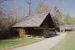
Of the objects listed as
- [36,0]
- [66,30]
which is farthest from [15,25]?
[66,30]

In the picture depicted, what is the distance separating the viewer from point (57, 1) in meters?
12.8

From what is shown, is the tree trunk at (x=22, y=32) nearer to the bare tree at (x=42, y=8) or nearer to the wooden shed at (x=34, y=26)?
the wooden shed at (x=34, y=26)

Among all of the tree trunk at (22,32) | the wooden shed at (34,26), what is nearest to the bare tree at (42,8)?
the wooden shed at (34,26)

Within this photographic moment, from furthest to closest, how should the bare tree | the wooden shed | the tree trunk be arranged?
the bare tree, the wooden shed, the tree trunk

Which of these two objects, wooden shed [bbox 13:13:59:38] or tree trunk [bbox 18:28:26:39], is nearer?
tree trunk [bbox 18:28:26:39]

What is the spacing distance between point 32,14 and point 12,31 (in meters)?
2.11

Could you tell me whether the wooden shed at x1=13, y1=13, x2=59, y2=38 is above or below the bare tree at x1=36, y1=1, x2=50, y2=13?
below

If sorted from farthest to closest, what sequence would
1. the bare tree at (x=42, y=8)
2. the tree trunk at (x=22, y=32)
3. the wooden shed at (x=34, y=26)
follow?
1. the bare tree at (x=42, y=8)
2. the wooden shed at (x=34, y=26)
3. the tree trunk at (x=22, y=32)

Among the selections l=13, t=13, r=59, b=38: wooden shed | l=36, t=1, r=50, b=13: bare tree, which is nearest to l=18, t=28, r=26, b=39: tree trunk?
l=13, t=13, r=59, b=38: wooden shed

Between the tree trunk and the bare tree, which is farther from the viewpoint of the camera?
the bare tree

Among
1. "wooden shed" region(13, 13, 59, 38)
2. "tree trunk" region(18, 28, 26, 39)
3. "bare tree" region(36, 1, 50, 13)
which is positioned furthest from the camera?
"bare tree" region(36, 1, 50, 13)

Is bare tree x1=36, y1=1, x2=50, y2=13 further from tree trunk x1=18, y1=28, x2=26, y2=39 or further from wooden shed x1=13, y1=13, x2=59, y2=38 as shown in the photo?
tree trunk x1=18, y1=28, x2=26, y2=39

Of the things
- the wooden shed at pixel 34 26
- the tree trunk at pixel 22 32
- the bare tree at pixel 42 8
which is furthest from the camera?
the bare tree at pixel 42 8

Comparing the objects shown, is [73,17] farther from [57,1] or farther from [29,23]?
[29,23]
